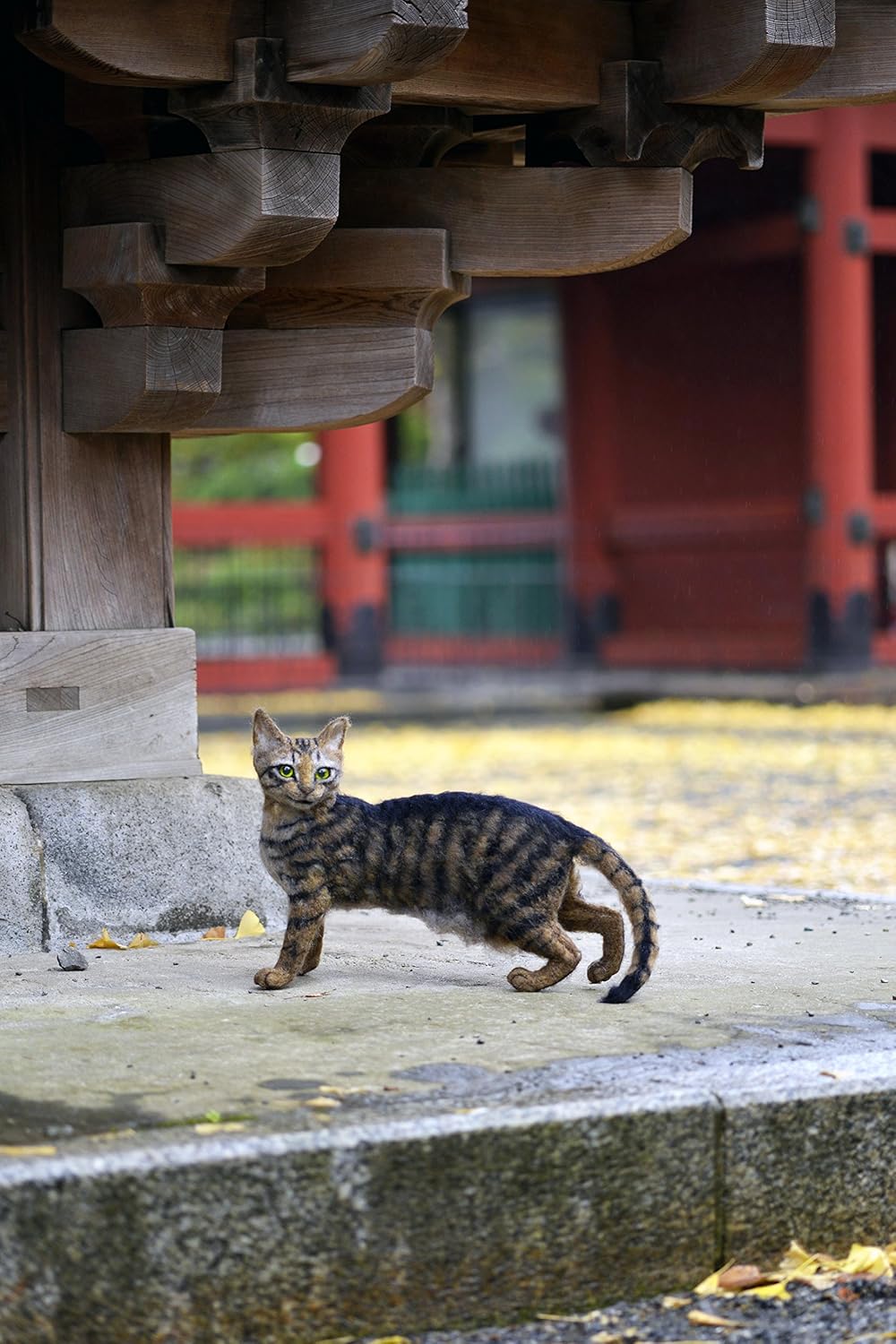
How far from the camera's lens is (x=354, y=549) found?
17469 mm

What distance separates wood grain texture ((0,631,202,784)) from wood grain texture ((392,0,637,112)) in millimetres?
1614

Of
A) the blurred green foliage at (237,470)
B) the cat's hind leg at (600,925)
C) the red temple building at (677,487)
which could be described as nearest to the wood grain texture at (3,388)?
the cat's hind leg at (600,925)

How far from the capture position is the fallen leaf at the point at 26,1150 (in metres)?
3.15

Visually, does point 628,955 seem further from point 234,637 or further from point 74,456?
point 234,637

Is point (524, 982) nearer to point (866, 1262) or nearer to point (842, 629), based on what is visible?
point (866, 1262)

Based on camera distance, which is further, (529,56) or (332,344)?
(332,344)

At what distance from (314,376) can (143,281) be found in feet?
2.30

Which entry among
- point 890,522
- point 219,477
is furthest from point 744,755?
point 219,477

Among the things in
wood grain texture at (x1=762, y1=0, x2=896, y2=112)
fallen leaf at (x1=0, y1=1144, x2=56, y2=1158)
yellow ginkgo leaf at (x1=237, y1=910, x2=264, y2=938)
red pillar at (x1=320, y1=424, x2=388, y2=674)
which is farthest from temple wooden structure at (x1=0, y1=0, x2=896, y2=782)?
red pillar at (x1=320, y1=424, x2=388, y2=674)

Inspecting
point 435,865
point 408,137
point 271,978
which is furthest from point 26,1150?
point 408,137

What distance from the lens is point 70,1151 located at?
316 centimetres

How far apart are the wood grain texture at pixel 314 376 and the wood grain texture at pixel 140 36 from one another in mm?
1028

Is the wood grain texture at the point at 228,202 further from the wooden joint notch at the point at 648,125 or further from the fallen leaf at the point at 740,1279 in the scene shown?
the fallen leaf at the point at 740,1279

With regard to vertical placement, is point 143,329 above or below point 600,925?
above
